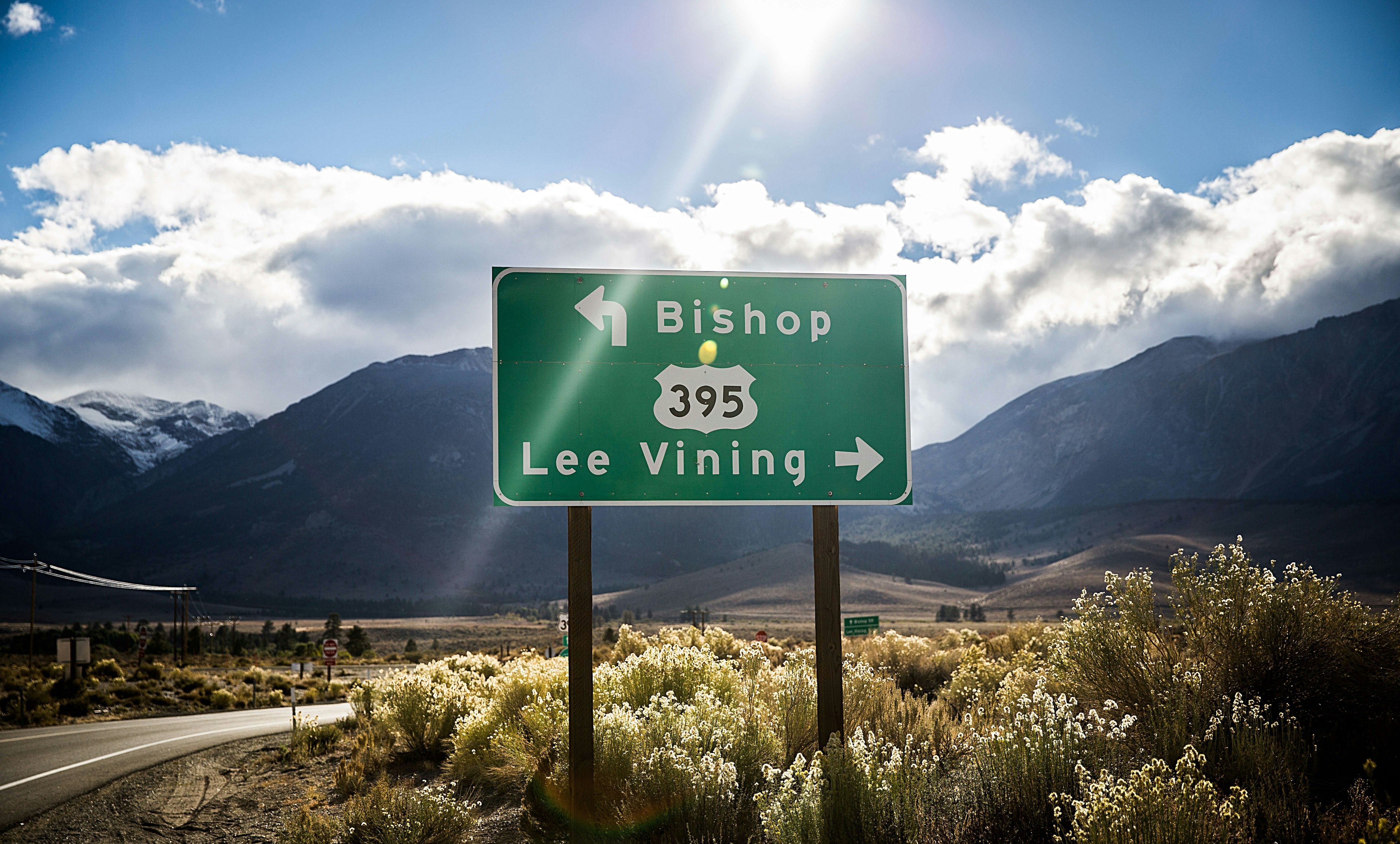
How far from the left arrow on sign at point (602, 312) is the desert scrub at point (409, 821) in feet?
11.9

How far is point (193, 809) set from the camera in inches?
365

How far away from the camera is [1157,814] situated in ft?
12.9

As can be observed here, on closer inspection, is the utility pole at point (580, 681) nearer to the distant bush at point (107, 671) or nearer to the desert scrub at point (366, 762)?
the desert scrub at point (366, 762)

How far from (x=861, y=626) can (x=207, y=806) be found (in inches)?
610

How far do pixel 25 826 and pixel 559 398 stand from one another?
7.17 metres

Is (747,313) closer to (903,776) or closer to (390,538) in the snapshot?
(903,776)

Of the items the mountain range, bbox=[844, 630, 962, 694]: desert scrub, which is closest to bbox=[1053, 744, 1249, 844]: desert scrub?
bbox=[844, 630, 962, 694]: desert scrub

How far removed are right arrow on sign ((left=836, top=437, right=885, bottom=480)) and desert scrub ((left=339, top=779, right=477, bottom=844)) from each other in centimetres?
383

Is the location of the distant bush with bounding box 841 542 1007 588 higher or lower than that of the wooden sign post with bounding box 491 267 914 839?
lower

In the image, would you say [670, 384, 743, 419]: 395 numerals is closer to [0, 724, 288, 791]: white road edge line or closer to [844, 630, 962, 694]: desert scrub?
[844, 630, 962, 694]: desert scrub

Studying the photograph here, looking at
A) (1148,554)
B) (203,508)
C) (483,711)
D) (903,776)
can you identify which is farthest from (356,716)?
(203,508)

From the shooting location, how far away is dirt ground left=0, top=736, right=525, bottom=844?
7.89m

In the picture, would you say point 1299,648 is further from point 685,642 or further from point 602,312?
point 685,642

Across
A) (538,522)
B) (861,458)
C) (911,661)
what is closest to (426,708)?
(861,458)
